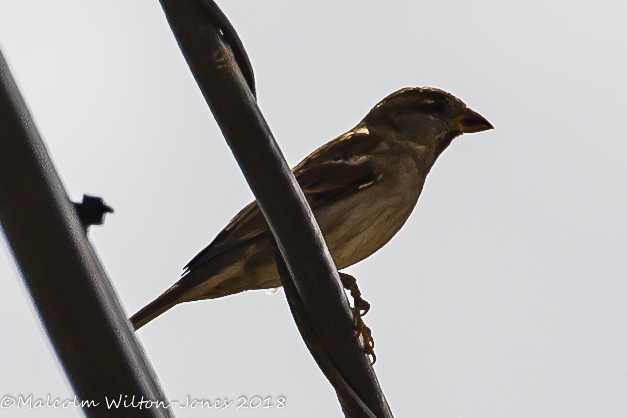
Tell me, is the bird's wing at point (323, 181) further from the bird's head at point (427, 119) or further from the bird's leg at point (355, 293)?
the bird's leg at point (355, 293)

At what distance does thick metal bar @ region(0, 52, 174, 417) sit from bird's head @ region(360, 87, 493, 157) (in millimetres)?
3637

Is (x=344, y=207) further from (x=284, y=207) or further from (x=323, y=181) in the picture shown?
(x=284, y=207)

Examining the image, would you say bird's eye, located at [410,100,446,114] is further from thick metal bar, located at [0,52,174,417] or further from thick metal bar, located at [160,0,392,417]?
thick metal bar, located at [0,52,174,417]

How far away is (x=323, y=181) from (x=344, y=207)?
0.91 feet

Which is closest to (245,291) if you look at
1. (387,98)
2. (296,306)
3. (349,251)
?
(349,251)

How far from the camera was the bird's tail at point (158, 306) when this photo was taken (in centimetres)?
390

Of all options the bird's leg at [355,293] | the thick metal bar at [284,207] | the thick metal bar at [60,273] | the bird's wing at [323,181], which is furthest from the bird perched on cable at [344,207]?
the thick metal bar at [60,273]

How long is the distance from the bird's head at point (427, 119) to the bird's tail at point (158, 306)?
1.51 meters

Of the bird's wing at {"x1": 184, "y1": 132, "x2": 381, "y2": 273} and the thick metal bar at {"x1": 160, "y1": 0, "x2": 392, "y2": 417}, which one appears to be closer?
the thick metal bar at {"x1": 160, "y1": 0, "x2": 392, "y2": 417}

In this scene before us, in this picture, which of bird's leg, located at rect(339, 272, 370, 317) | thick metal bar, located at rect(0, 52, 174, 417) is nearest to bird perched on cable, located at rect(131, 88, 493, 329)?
bird's leg, located at rect(339, 272, 370, 317)

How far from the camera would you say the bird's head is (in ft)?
15.5

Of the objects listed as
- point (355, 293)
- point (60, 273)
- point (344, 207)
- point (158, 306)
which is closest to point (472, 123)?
point (344, 207)

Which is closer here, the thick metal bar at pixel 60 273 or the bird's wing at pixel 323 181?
the thick metal bar at pixel 60 273

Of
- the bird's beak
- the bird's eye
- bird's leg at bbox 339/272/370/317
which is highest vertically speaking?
the bird's eye
